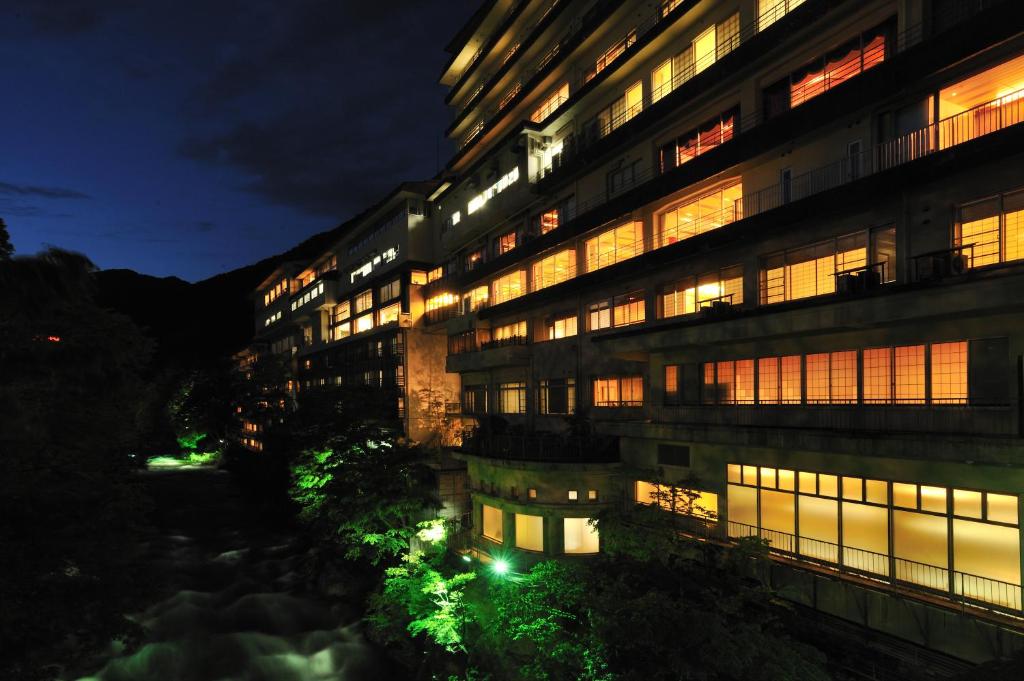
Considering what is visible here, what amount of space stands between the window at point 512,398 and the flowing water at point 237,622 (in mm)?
14194

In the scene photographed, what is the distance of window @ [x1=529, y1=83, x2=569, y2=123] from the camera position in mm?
34125

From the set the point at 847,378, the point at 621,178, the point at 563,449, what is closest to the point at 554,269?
the point at 621,178

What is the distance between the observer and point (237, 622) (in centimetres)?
2923

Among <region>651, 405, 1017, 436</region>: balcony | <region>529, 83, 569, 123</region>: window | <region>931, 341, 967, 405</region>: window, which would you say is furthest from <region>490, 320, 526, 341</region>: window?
<region>931, 341, 967, 405</region>: window

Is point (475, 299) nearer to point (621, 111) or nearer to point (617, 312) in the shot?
point (617, 312)

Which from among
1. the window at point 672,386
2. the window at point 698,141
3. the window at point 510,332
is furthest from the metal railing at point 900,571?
the window at point 510,332

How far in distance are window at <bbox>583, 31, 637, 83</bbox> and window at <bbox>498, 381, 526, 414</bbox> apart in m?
17.8

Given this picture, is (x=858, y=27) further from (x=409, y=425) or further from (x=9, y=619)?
(x=409, y=425)

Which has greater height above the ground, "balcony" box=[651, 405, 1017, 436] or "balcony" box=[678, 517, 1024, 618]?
"balcony" box=[651, 405, 1017, 436]

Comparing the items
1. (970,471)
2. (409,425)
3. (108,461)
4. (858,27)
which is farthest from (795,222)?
(409,425)

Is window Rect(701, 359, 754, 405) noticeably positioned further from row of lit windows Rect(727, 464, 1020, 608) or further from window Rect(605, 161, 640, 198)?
window Rect(605, 161, 640, 198)

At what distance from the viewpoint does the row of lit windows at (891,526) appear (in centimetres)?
1396

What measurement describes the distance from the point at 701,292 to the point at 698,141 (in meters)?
6.74

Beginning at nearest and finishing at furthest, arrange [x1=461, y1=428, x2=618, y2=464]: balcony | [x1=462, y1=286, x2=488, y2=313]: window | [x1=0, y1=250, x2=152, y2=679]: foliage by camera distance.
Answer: [x1=0, y1=250, x2=152, y2=679]: foliage < [x1=461, y1=428, x2=618, y2=464]: balcony < [x1=462, y1=286, x2=488, y2=313]: window
